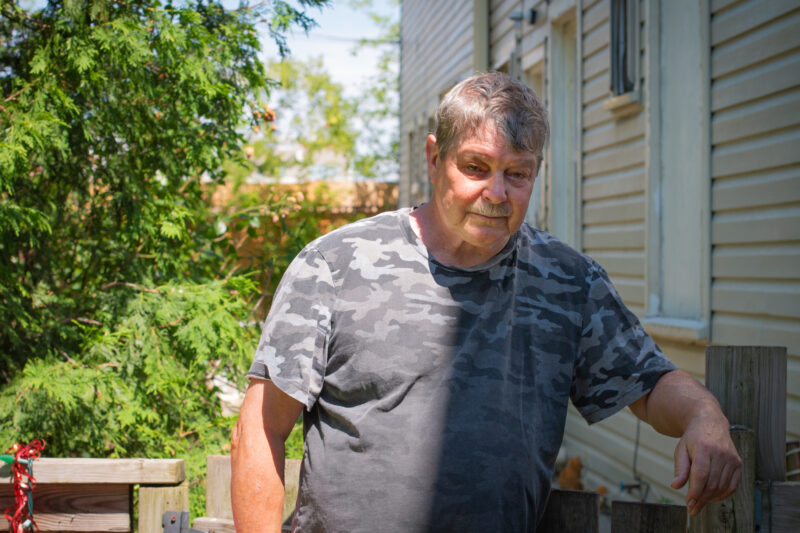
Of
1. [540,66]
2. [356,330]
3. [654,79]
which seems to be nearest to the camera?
[356,330]

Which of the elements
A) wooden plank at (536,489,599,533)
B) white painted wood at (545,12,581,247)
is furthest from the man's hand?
white painted wood at (545,12,581,247)

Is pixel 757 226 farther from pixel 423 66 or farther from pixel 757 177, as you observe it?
pixel 423 66

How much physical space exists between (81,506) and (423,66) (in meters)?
12.1

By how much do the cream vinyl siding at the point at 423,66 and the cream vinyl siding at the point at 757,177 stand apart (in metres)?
5.68

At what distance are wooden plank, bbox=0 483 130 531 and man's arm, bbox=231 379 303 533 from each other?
24.1 inches

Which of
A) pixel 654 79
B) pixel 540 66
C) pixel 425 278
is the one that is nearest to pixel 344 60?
pixel 540 66

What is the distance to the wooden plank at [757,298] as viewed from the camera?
3496 mm

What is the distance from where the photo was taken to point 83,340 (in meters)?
3.43

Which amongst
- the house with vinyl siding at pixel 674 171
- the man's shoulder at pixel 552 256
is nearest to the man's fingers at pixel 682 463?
the man's shoulder at pixel 552 256

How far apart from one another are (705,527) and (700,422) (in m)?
0.31

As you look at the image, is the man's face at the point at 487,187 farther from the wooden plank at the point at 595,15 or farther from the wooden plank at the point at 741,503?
the wooden plank at the point at 595,15

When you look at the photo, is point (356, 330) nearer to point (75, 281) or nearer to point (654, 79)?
point (75, 281)

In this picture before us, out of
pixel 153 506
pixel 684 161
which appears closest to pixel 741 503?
pixel 153 506

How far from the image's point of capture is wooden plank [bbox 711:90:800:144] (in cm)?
349
